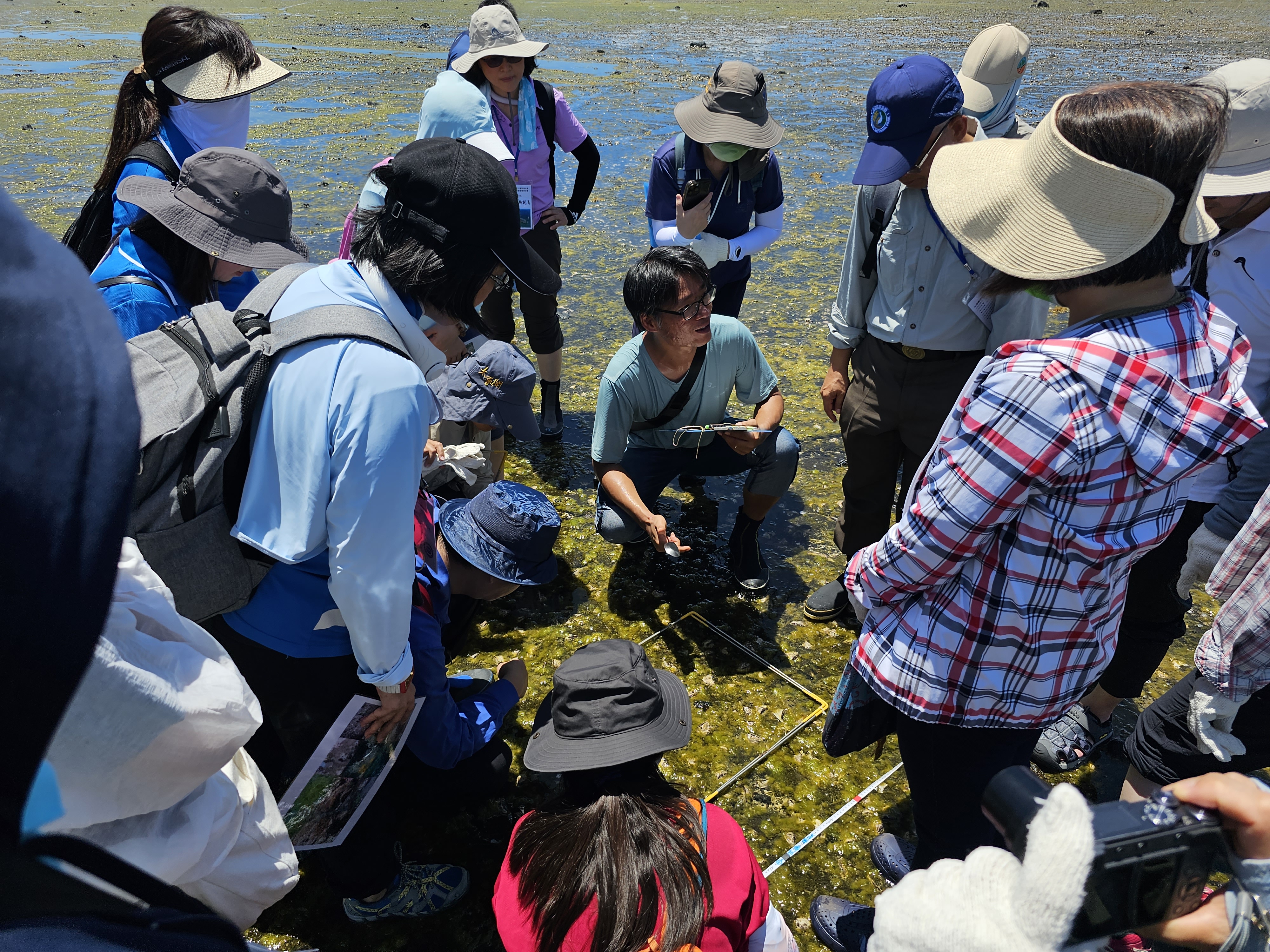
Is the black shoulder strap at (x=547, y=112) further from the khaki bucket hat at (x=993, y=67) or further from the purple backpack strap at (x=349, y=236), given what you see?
the khaki bucket hat at (x=993, y=67)

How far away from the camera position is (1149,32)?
16.8 meters

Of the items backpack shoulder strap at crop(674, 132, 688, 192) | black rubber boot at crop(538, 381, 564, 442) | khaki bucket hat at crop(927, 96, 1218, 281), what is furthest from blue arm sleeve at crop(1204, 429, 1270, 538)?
black rubber boot at crop(538, 381, 564, 442)

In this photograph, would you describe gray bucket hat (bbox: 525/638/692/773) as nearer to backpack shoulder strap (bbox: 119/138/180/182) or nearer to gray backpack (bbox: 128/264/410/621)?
gray backpack (bbox: 128/264/410/621)

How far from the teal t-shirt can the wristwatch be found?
147cm

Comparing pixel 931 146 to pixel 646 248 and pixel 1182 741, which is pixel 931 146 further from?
pixel 646 248

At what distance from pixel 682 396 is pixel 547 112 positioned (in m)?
1.91

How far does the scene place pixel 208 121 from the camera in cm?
271

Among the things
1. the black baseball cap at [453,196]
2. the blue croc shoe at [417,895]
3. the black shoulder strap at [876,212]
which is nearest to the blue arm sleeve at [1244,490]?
the black shoulder strap at [876,212]

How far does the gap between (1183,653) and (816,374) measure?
246cm

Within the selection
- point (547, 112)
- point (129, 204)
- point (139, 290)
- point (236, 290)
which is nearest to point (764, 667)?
point (236, 290)

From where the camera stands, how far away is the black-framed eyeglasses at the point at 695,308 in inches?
115

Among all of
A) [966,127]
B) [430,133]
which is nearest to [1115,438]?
[966,127]

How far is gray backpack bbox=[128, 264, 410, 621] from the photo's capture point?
146 centimetres

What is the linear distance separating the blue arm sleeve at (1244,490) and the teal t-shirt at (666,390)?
5.34 ft
